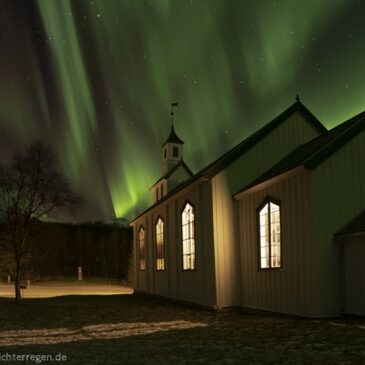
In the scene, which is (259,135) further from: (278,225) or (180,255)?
(180,255)

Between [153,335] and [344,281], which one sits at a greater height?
[344,281]

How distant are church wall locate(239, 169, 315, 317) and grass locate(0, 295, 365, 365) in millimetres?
734

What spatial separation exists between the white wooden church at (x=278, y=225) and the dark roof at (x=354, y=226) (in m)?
0.05

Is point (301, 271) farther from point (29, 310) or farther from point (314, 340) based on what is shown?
point (29, 310)

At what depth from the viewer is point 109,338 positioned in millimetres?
11133

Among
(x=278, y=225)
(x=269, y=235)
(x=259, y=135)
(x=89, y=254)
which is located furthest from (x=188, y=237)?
(x=89, y=254)

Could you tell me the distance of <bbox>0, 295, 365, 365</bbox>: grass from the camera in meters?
8.31

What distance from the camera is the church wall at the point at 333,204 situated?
14.4 metres

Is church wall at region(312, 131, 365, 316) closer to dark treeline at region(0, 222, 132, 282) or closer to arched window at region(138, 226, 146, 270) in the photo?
arched window at region(138, 226, 146, 270)

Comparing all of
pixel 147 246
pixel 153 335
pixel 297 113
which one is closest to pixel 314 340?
pixel 153 335

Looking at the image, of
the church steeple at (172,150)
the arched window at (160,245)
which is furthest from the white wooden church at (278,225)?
the church steeple at (172,150)

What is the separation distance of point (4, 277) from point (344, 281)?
209ft

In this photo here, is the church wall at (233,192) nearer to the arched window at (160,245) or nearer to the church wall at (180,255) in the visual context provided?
the church wall at (180,255)

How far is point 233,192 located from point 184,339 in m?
9.69
